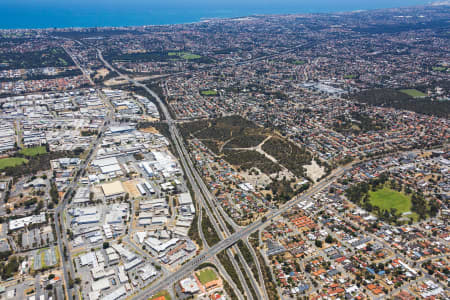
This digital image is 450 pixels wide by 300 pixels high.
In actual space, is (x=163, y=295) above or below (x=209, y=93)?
below

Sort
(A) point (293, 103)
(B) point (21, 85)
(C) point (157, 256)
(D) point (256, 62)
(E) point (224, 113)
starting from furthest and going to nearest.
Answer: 1. (D) point (256, 62)
2. (B) point (21, 85)
3. (A) point (293, 103)
4. (E) point (224, 113)
5. (C) point (157, 256)

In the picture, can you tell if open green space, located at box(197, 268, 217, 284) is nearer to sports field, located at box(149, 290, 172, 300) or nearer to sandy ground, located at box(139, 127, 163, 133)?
sports field, located at box(149, 290, 172, 300)

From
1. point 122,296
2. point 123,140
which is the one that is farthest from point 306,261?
point 123,140

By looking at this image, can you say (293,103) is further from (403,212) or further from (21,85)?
(21,85)

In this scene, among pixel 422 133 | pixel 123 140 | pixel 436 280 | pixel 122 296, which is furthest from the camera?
pixel 422 133

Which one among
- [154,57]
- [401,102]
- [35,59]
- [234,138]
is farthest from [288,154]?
[35,59]

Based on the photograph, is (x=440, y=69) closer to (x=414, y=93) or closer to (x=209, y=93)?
(x=414, y=93)

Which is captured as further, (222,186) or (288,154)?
(288,154)
